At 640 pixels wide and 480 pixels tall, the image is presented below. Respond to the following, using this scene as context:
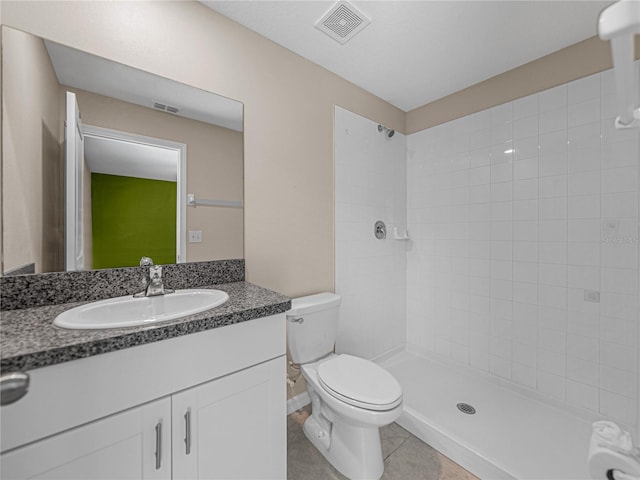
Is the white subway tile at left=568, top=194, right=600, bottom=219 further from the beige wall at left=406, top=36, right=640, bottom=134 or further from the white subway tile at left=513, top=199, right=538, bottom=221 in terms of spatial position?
the beige wall at left=406, top=36, right=640, bottom=134

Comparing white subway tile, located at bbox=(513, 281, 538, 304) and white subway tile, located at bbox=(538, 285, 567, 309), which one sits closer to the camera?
white subway tile, located at bbox=(538, 285, 567, 309)

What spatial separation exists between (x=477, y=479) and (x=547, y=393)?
90 cm

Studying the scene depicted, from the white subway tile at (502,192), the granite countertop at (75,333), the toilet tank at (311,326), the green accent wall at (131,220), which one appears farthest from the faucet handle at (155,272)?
the white subway tile at (502,192)

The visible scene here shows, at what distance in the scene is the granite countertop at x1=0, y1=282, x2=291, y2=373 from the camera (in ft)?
2.19

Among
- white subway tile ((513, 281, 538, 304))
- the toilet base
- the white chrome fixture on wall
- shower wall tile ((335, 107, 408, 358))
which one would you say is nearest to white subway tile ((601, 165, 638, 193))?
white subway tile ((513, 281, 538, 304))

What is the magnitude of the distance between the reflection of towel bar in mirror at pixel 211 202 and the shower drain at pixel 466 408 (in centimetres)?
186

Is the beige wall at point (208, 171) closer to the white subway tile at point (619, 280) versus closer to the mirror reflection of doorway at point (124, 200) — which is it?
the mirror reflection of doorway at point (124, 200)

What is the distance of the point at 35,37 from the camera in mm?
1077

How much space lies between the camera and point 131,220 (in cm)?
132

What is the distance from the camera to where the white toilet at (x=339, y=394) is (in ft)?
4.20

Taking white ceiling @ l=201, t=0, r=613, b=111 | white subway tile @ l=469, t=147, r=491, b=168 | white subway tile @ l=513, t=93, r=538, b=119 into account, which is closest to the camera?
white ceiling @ l=201, t=0, r=613, b=111

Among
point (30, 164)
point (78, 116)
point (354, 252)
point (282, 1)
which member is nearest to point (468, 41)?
point (282, 1)

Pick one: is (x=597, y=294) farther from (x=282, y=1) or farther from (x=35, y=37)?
(x=35, y=37)

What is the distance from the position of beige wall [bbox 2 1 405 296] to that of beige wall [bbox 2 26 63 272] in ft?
0.41
